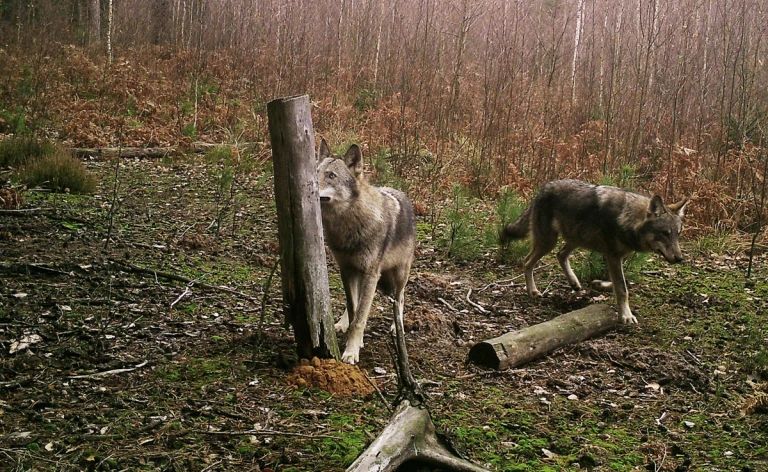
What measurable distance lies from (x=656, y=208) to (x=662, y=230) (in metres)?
0.21

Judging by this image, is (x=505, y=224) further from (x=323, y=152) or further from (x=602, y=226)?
(x=323, y=152)

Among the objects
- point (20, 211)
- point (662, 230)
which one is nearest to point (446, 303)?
point (662, 230)

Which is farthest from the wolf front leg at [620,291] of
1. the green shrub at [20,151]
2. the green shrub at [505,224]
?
the green shrub at [20,151]

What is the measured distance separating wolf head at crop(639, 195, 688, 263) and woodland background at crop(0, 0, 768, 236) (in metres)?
1.54

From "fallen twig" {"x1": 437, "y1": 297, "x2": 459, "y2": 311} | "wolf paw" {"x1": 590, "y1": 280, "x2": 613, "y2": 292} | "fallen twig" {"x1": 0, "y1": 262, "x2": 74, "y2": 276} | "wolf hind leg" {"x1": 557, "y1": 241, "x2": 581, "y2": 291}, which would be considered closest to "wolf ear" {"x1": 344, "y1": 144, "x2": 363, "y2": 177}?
"fallen twig" {"x1": 437, "y1": 297, "x2": 459, "y2": 311}

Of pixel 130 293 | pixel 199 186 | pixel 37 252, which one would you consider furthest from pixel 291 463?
pixel 199 186

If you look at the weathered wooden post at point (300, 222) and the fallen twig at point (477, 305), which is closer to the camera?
the weathered wooden post at point (300, 222)

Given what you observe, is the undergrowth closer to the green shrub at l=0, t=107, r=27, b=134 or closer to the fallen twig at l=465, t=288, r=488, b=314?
the green shrub at l=0, t=107, r=27, b=134

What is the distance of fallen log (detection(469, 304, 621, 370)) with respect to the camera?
5.01 meters

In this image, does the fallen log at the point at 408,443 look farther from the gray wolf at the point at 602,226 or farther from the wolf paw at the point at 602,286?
the wolf paw at the point at 602,286

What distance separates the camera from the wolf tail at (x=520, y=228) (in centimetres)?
756

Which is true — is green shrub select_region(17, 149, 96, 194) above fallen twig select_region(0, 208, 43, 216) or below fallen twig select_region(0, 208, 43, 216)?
above

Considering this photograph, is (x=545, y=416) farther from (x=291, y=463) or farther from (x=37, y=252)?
(x=37, y=252)

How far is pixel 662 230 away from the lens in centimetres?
665
